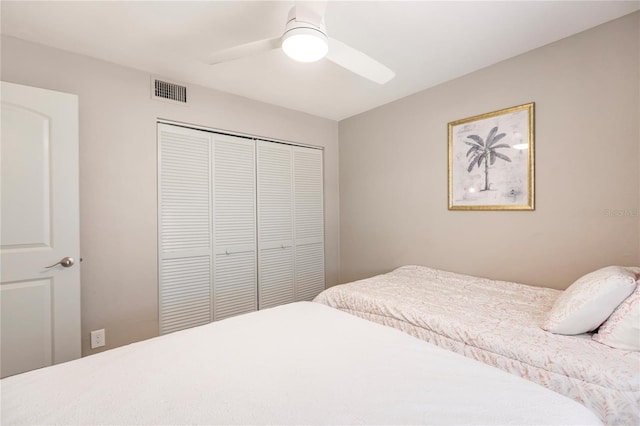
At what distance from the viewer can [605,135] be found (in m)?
1.95

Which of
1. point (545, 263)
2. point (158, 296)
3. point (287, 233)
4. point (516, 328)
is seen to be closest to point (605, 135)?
point (545, 263)

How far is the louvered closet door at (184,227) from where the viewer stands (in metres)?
2.62

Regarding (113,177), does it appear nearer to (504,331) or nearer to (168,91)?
Answer: (168,91)

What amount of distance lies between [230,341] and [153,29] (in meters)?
1.99

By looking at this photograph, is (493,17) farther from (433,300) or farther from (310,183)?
(310,183)

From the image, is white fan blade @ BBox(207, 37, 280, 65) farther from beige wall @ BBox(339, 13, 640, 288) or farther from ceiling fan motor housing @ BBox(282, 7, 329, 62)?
beige wall @ BBox(339, 13, 640, 288)

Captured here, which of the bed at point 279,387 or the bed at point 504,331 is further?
the bed at point 504,331

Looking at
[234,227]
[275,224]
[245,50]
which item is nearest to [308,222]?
[275,224]

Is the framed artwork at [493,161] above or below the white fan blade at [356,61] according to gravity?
below

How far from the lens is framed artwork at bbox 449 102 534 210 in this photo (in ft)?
7.52

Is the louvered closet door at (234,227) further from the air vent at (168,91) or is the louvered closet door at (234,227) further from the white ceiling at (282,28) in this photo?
the white ceiling at (282,28)

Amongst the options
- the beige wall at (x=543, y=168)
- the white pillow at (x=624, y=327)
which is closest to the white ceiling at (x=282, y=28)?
the beige wall at (x=543, y=168)

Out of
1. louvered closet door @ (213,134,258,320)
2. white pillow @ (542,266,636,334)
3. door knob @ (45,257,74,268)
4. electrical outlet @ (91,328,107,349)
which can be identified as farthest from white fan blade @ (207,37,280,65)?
electrical outlet @ (91,328,107,349)

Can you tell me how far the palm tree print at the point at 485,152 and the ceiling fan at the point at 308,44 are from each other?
1.25 m
